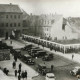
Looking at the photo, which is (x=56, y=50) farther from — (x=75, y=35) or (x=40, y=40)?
(x=75, y=35)

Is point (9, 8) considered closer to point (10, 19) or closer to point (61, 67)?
point (10, 19)

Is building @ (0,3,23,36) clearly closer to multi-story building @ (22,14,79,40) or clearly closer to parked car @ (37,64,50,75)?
multi-story building @ (22,14,79,40)

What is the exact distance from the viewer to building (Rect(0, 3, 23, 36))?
65188 millimetres

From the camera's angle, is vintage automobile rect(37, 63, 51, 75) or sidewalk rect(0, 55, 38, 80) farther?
vintage automobile rect(37, 63, 51, 75)

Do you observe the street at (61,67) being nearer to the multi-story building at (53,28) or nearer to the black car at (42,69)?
the black car at (42,69)

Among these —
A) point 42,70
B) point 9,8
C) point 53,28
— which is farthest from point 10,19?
point 42,70

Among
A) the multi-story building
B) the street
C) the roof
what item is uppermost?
the roof

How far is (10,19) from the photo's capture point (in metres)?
66.4

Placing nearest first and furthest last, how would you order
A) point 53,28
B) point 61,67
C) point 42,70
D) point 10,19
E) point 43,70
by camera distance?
point 43,70 < point 42,70 < point 61,67 < point 53,28 < point 10,19

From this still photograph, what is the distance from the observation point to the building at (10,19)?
6519 cm

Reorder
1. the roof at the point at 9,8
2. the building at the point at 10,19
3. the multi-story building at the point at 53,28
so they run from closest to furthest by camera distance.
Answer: the multi-story building at the point at 53,28 → the building at the point at 10,19 → the roof at the point at 9,8

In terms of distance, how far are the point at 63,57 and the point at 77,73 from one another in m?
11.2

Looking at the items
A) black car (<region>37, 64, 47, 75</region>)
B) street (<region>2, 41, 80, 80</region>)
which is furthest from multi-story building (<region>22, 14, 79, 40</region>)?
black car (<region>37, 64, 47, 75</region>)

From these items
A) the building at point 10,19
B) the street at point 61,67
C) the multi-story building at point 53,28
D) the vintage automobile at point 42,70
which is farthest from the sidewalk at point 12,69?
the building at point 10,19
